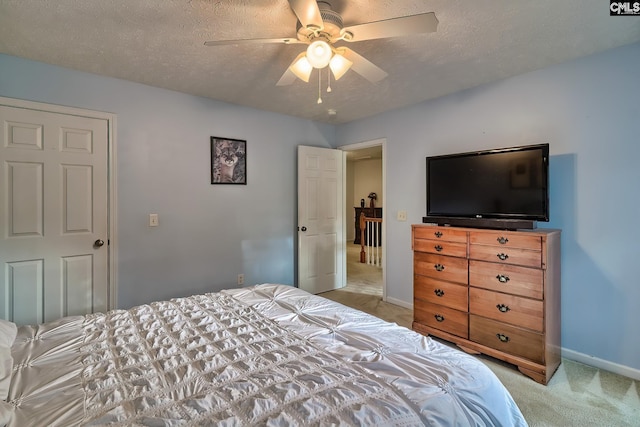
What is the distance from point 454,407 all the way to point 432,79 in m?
2.65

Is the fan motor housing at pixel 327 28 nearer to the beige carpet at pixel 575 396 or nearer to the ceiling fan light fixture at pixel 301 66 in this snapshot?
the ceiling fan light fixture at pixel 301 66

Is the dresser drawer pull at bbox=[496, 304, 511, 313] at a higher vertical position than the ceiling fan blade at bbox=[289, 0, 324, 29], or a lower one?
lower

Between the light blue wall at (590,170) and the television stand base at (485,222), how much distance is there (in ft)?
1.48

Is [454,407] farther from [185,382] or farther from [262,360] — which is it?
[185,382]

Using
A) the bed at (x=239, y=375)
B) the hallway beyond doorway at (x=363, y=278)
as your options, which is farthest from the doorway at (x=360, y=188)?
the bed at (x=239, y=375)

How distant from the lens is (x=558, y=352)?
93.3 inches

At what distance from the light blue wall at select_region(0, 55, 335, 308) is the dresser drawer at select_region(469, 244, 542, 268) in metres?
2.25

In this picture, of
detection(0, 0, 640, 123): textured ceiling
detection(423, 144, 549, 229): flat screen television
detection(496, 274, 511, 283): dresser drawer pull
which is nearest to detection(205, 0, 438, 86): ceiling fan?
detection(0, 0, 640, 123): textured ceiling

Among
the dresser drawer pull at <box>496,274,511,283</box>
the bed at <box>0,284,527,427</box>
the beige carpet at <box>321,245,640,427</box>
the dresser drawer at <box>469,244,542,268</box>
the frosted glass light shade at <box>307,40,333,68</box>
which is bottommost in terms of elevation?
the beige carpet at <box>321,245,640,427</box>

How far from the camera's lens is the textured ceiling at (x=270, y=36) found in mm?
1771

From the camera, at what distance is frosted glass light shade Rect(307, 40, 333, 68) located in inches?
67.1

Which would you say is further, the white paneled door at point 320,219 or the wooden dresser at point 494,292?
the white paneled door at point 320,219

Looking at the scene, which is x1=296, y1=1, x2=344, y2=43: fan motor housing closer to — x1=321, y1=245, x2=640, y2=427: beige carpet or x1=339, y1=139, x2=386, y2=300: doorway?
x1=321, y1=245, x2=640, y2=427: beige carpet

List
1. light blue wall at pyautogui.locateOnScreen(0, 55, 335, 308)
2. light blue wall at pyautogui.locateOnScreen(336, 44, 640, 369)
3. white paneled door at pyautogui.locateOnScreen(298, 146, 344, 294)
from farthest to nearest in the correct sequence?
white paneled door at pyautogui.locateOnScreen(298, 146, 344, 294) < light blue wall at pyautogui.locateOnScreen(0, 55, 335, 308) < light blue wall at pyautogui.locateOnScreen(336, 44, 640, 369)
